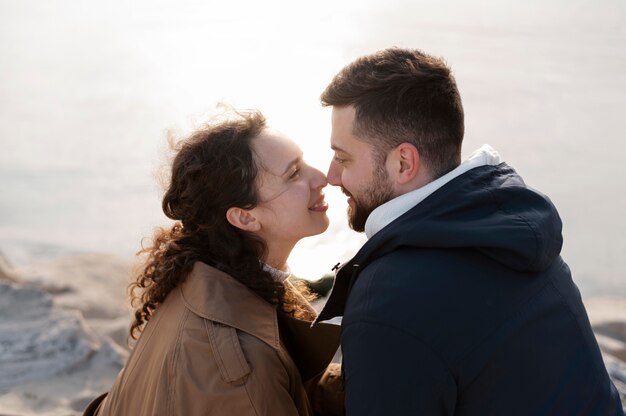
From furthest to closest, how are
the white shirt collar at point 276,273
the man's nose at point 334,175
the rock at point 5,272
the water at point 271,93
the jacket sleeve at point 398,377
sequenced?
1. the water at point 271,93
2. the rock at point 5,272
3. the white shirt collar at point 276,273
4. the man's nose at point 334,175
5. the jacket sleeve at point 398,377

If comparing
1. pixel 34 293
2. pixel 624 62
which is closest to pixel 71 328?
pixel 34 293

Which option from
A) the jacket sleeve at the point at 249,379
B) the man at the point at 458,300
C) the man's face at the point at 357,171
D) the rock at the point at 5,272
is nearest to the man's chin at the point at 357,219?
the man's face at the point at 357,171

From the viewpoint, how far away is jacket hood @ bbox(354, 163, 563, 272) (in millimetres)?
1789

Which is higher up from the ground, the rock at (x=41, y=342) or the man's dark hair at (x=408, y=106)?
the man's dark hair at (x=408, y=106)

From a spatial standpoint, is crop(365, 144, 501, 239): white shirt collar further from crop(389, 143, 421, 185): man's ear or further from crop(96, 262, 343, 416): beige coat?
crop(96, 262, 343, 416): beige coat

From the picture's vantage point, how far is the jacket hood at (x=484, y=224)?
179cm

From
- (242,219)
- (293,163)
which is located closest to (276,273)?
(242,219)

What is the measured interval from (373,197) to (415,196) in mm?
180

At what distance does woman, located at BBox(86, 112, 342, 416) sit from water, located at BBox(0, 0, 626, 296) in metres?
2.09

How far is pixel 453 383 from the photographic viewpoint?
1.74 meters

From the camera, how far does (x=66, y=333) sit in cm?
402

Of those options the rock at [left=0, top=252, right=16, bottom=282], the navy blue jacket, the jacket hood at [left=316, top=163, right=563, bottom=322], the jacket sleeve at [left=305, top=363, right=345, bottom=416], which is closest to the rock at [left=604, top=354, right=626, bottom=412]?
the jacket sleeve at [left=305, top=363, right=345, bottom=416]

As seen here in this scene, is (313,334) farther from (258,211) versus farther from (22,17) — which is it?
(22,17)

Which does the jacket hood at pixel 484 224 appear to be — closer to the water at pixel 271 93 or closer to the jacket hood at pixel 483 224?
the jacket hood at pixel 483 224
